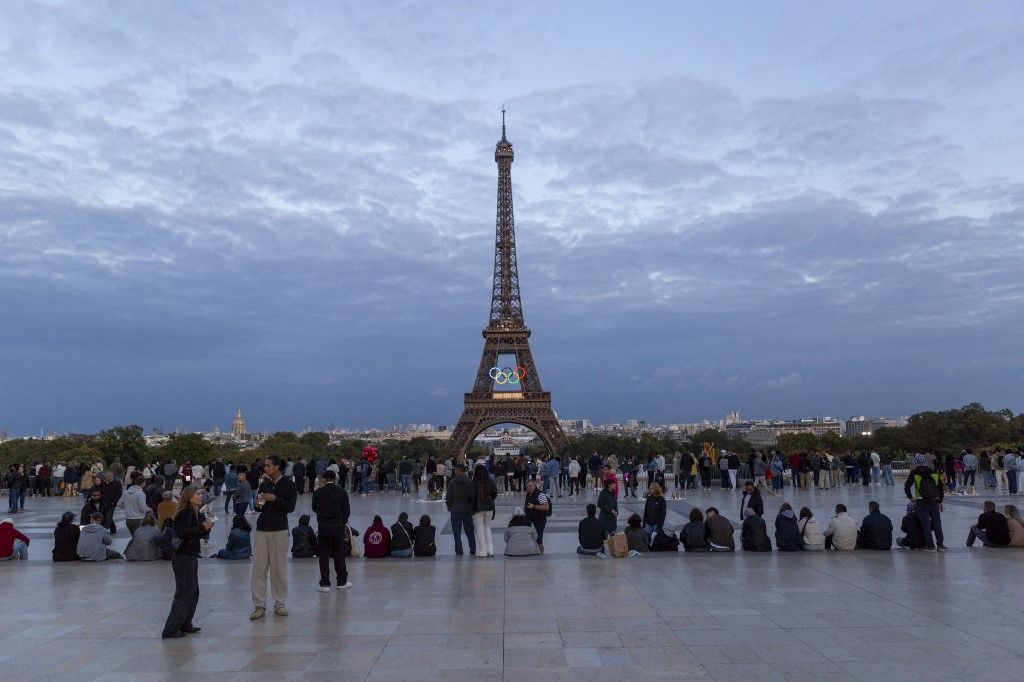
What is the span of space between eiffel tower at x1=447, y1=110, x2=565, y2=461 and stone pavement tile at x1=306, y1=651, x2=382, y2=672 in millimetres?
57516

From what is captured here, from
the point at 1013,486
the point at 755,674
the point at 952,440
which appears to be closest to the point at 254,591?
the point at 755,674

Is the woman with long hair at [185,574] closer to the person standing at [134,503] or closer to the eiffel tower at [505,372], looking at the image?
the person standing at [134,503]

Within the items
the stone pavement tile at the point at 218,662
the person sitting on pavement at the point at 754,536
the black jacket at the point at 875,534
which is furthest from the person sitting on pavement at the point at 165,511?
the black jacket at the point at 875,534

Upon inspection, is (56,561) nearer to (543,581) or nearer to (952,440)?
(543,581)

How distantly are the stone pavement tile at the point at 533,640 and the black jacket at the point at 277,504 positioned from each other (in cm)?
306

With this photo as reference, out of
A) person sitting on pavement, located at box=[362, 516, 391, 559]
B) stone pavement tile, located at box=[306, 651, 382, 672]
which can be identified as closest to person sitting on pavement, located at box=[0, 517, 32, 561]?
person sitting on pavement, located at box=[362, 516, 391, 559]

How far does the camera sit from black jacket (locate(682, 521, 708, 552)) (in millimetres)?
14156

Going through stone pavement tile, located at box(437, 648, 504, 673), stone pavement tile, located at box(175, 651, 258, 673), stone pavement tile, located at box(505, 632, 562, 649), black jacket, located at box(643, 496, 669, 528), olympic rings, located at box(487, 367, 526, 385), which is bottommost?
stone pavement tile, located at box(175, 651, 258, 673)

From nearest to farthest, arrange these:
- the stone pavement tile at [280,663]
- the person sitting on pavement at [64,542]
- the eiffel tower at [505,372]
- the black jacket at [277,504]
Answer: the stone pavement tile at [280,663] < the black jacket at [277,504] < the person sitting on pavement at [64,542] < the eiffel tower at [505,372]

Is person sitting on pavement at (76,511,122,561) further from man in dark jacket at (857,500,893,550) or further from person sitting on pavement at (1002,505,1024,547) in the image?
person sitting on pavement at (1002,505,1024,547)

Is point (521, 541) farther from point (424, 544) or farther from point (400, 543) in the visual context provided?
point (400, 543)

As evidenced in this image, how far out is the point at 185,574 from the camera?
894 cm

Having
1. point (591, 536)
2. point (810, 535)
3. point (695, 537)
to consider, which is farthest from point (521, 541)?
point (810, 535)

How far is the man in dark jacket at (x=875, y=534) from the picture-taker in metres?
14.0
